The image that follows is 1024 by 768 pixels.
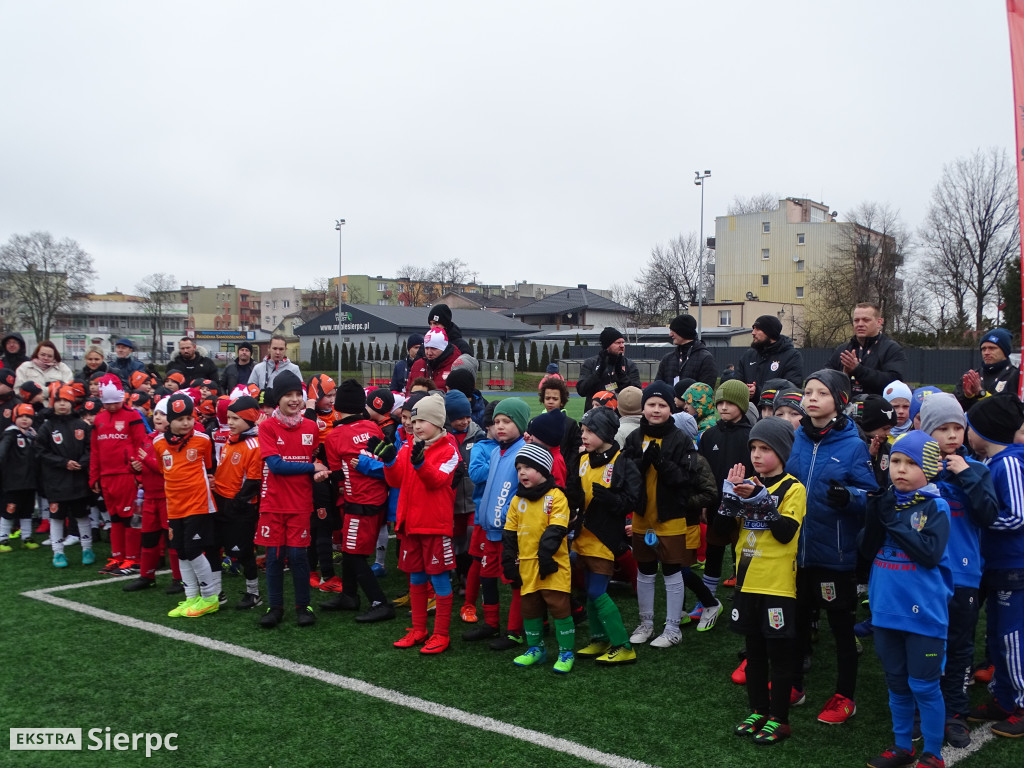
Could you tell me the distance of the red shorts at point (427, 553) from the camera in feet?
18.3

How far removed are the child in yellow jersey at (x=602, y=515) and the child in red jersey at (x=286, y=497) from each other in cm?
227

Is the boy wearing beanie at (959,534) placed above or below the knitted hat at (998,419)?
below

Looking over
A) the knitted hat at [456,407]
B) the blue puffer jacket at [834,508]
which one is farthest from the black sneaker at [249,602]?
the blue puffer jacket at [834,508]

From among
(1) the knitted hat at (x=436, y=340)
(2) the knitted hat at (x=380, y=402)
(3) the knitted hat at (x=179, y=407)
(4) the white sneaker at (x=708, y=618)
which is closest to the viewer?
(4) the white sneaker at (x=708, y=618)

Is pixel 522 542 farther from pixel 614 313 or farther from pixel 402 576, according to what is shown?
pixel 614 313

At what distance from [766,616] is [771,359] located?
3.45 meters

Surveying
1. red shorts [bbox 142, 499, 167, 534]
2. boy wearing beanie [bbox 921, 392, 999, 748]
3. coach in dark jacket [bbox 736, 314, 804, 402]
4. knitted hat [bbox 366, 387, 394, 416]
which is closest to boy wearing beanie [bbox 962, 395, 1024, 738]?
boy wearing beanie [bbox 921, 392, 999, 748]

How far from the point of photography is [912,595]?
12.3ft

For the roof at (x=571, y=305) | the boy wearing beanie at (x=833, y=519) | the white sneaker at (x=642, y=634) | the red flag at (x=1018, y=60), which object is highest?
the roof at (x=571, y=305)

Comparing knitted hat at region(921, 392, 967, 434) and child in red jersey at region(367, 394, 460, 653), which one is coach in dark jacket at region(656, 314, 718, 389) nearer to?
child in red jersey at region(367, 394, 460, 653)

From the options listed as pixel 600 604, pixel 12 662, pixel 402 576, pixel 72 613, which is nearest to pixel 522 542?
pixel 600 604

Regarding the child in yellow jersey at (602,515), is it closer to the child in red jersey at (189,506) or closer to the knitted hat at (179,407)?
the child in red jersey at (189,506)

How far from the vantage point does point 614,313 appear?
2948 inches

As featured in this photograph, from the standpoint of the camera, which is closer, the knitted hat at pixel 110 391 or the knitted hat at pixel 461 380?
the knitted hat at pixel 461 380
